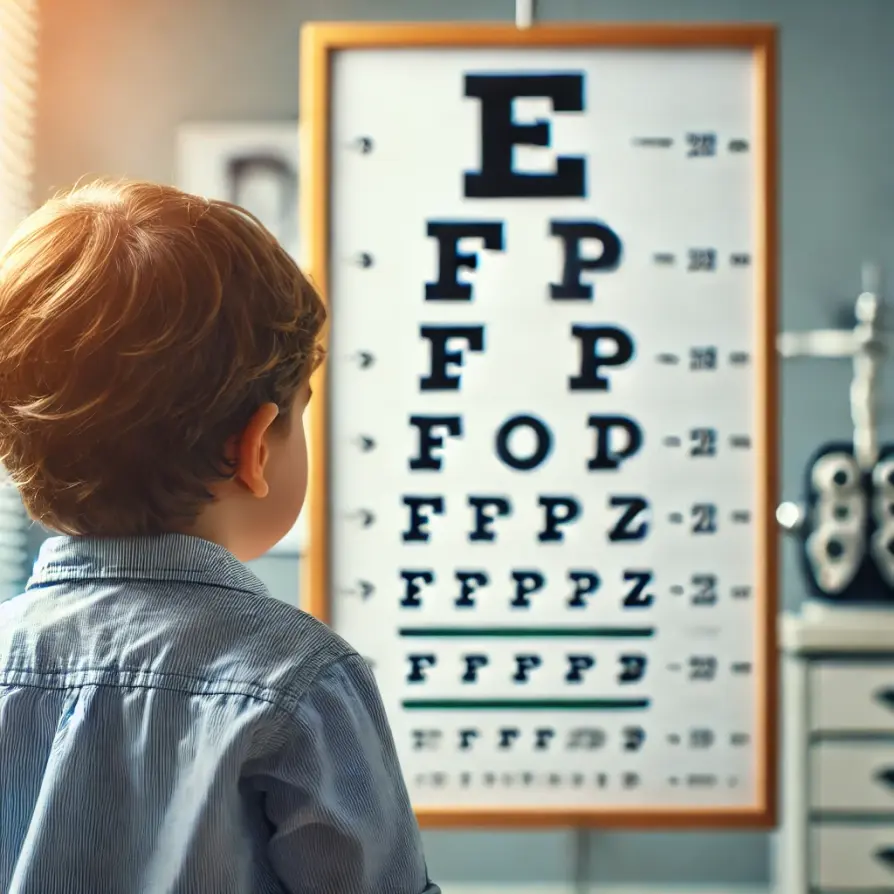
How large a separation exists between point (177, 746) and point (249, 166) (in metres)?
1.22

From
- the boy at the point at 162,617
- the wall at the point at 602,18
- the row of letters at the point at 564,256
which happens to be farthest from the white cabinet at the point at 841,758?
the boy at the point at 162,617

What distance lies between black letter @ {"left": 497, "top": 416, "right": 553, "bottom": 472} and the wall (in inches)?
27.0

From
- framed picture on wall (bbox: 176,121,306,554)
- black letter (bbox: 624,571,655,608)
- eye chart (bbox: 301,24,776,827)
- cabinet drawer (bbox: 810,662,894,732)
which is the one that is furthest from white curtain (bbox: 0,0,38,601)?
cabinet drawer (bbox: 810,662,894,732)

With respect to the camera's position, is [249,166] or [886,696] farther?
[249,166]

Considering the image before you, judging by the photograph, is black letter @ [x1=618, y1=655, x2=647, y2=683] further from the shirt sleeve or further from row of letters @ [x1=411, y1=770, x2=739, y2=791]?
the shirt sleeve

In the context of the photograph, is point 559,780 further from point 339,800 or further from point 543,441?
point 339,800

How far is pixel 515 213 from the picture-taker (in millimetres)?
1075

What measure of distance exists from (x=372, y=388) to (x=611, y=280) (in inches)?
10.2

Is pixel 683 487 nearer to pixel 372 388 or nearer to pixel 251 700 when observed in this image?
pixel 372 388

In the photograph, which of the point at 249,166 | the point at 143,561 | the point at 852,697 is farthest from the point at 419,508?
the point at 249,166

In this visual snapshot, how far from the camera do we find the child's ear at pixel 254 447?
634 millimetres

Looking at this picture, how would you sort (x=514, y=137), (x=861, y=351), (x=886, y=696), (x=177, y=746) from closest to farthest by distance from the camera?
(x=177, y=746) < (x=514, y=137) < (x=886, y=696) < (x=861, y=351)

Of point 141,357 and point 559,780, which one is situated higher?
point 141,357

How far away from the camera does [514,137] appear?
1073mm
